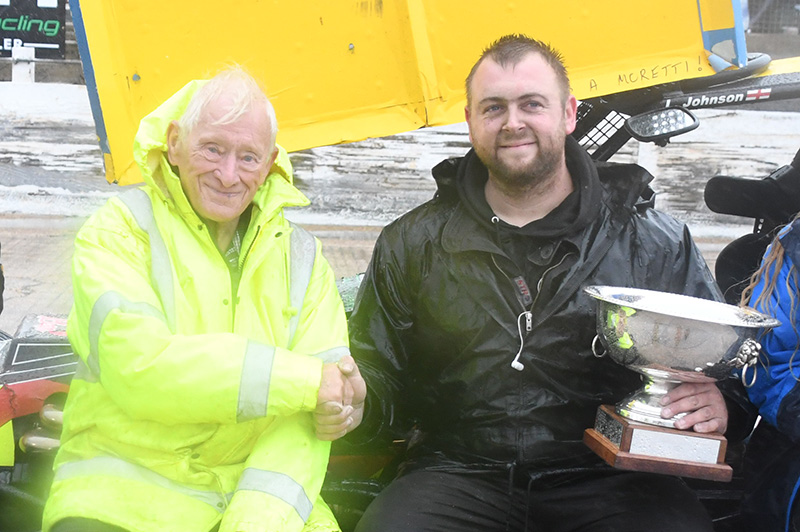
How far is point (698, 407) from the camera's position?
2178 millimetres

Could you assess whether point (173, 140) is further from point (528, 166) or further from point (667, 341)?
point (667, 341)

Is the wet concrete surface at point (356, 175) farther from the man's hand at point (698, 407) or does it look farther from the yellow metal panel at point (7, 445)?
the man's hand at point (698, 407)

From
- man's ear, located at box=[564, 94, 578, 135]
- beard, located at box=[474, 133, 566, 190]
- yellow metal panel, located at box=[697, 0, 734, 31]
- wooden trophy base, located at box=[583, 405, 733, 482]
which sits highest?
yellow metal panel, located at box=[697, 0, 734, 31]

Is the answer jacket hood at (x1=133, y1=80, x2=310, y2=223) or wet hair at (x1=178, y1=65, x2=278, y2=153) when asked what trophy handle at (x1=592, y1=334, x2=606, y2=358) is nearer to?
jacket hood at (x1=133, y1=80, x2=310, y2=223)

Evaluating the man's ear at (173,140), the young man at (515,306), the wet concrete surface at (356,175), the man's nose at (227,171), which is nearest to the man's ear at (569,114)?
the young man at (515,306)

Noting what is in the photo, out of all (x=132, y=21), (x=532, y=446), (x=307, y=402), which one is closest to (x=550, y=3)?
(x=132, y=21)

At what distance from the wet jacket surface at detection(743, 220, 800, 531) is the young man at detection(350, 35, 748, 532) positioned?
0.20 meters

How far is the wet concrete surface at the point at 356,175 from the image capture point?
6.79 metres

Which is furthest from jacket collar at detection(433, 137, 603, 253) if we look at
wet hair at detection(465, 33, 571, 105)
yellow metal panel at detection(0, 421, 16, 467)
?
yellow metal panel at detection(0, 421, 16, 467)

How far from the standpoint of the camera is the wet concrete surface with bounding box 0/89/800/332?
6793 millimetres

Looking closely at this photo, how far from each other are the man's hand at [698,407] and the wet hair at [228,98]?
4.34ft

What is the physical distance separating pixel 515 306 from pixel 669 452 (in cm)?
62

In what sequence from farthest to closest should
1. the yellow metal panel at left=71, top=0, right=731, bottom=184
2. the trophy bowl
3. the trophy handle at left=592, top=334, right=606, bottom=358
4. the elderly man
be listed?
the yellow metal panel at left=71, top=0, right=731, bottom=184 < the trophy handle at left=592, top=334, right=606, bottom=358 < the trophy bowl < the elderly man

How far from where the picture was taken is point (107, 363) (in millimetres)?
1854
